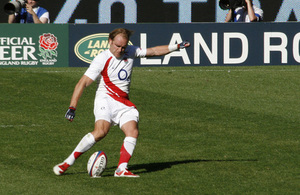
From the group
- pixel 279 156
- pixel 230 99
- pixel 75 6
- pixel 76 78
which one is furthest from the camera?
pixel 75 6

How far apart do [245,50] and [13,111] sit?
8.46 metres

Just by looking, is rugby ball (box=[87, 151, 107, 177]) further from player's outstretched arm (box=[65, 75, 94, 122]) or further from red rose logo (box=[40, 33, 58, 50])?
red rose logo (box=[40, 33, 58, 50])

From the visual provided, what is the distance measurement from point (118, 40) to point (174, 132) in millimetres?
4083

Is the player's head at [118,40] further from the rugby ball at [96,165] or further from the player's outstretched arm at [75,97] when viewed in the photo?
the rugby ball at [96,165]

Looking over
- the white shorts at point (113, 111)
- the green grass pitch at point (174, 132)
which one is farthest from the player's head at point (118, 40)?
the green grass pitch at point (174, 132)

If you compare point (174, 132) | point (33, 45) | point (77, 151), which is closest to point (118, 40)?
point (77, 151)

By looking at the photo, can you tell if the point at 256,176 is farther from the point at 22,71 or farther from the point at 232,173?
the point at 22,71

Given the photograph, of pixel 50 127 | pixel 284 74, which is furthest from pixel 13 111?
pixel 284 74

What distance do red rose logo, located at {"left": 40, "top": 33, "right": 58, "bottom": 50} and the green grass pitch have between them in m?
0.72

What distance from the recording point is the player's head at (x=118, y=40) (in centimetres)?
900

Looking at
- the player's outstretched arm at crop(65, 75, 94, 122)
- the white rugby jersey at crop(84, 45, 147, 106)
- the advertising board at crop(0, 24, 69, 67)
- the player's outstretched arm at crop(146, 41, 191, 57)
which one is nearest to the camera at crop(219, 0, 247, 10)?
the advertising board at crop(0, 24, 69, 67)

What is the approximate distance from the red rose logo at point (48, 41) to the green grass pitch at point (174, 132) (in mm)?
722

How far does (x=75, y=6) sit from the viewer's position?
26.7 m

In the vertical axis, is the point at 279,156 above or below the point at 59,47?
below
